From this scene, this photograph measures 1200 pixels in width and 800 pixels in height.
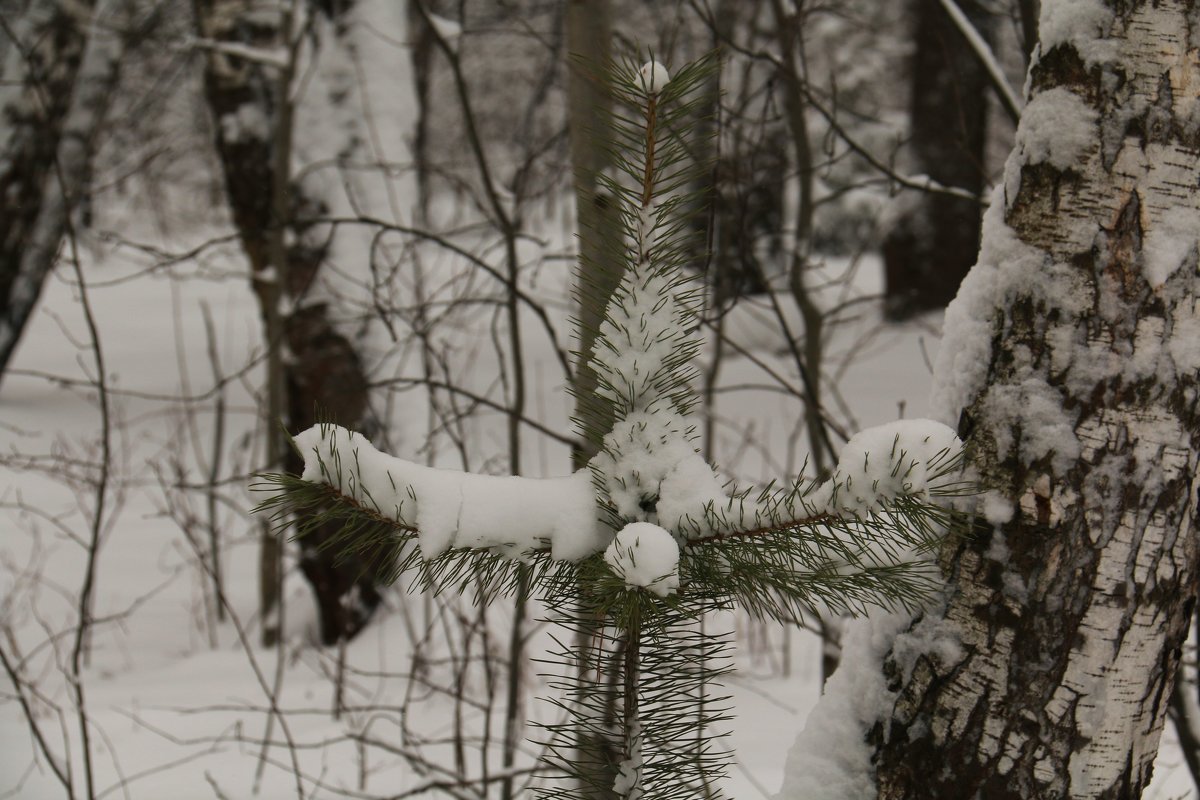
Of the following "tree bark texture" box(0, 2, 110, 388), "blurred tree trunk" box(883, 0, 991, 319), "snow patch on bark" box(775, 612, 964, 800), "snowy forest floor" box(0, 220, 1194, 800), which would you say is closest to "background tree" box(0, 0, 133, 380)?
"tree bark texture" box(0, 2, 110, 388)

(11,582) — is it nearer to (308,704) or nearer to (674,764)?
(308,704)

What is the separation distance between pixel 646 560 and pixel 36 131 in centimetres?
711

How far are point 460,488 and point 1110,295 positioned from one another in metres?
0.75

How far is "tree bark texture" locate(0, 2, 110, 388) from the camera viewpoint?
6359 mm

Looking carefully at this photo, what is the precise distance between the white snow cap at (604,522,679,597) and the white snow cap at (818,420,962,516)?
16 centimetres

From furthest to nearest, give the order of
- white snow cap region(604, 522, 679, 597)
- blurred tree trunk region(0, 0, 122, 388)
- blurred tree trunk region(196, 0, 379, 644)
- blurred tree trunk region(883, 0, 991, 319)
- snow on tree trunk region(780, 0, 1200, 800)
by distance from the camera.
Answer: blurred tree trunk region(883, 0, 991, 319)
blurred tree trunk region(0, 0, 122, 388)
blurred tree trunk region(196, 0, 379, 644)
snow on tree trunk region(780, 0, 1200, 800)
white snow cap region(604, 522, 679, 597)

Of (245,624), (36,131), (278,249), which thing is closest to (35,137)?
(36,131)

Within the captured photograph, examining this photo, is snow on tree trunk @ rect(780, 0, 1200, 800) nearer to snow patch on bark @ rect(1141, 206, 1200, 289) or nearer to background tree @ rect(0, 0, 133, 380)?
snow patch on bark @ rect(1141, 206, 1200, 289)

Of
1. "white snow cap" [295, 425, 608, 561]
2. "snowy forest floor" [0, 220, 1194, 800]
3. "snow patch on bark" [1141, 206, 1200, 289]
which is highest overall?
"snow patch on bark" [1141, 206, 1200, 289]

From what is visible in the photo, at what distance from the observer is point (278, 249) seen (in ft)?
13.7

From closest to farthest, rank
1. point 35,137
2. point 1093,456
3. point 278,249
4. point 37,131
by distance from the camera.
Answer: point 1093,456, point 278,249, point 37,131, point 35,137

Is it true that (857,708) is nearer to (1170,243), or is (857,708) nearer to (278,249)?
(1170,243)

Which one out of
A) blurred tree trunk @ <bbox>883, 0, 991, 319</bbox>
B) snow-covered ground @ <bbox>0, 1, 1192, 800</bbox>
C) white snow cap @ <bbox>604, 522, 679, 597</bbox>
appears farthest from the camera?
blurred tree trunk @ <bbox>883, 0, 991, 319</bbox>

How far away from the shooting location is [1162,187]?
1.09m
